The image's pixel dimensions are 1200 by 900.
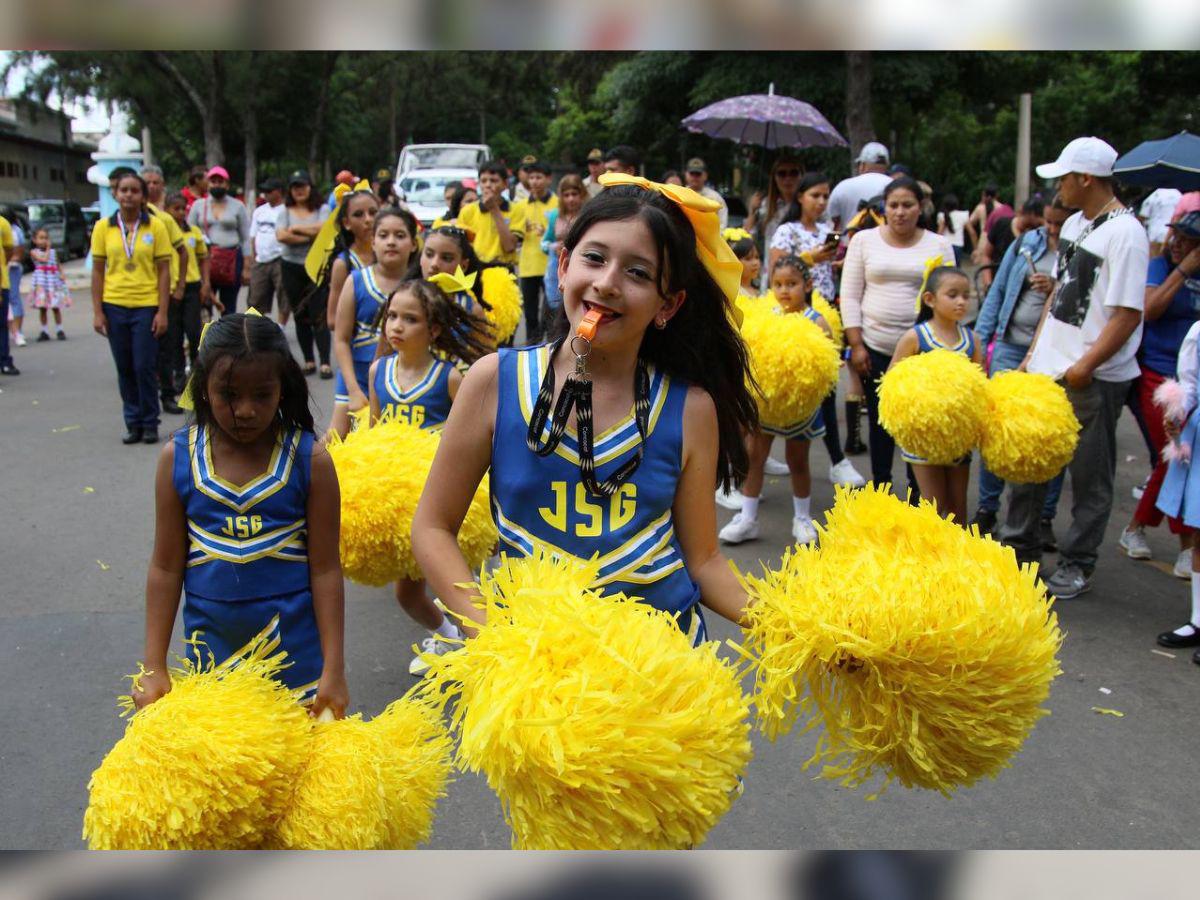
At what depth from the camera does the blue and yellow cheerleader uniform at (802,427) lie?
5.66 meters

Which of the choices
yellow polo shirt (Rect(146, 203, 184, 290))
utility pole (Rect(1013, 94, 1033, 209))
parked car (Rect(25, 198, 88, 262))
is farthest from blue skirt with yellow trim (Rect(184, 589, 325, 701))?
parked car (Rect(25, 198, 88, 262))

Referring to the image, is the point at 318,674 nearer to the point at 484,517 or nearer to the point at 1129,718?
the point at 484,517

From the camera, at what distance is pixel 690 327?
221 centimetres

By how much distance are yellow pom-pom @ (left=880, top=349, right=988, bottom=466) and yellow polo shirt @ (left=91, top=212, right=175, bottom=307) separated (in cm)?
557

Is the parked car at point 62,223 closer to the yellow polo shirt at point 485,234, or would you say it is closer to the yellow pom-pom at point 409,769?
the yellow polo shirt at point 485,234

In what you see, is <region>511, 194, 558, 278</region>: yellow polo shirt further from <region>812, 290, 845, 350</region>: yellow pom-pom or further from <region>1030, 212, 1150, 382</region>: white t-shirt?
<region>1030, 212, 1150, 382</region>: white t-shirt

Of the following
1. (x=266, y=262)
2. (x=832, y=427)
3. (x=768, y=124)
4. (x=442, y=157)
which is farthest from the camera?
(x=442, y=157)

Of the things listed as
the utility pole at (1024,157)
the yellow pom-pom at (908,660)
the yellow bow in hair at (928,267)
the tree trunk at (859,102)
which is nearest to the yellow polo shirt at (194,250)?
the yellow bow in hair at (928,267)

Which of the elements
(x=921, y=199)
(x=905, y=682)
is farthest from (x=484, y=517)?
(x=921, y=199)

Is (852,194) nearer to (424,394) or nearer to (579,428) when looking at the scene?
(424,394)

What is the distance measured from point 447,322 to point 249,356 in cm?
191

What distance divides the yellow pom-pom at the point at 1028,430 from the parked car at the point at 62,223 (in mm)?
28520

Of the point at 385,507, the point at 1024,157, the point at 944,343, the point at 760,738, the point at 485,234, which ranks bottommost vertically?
the point at 760,738

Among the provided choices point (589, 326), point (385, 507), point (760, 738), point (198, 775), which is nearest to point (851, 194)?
point (760, 738)
